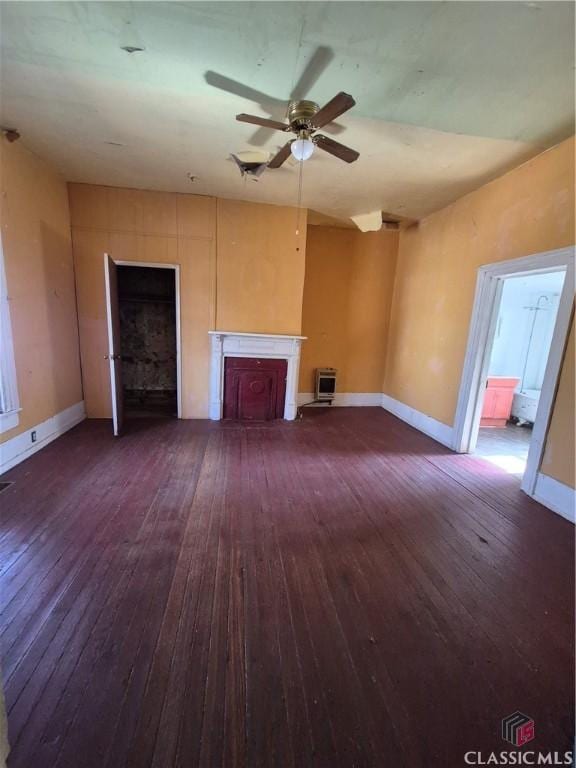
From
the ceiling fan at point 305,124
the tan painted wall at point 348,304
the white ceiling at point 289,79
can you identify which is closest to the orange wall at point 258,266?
the tan painted wall at point 348,304

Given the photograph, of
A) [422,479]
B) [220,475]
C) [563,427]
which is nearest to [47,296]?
[220,475]

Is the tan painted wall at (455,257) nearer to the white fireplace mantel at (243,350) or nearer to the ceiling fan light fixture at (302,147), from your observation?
the white fireplace mantel at (243,350)

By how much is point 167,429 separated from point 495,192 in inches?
174

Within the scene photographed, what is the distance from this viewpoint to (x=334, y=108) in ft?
5.89

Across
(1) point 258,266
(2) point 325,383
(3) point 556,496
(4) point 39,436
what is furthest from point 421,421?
(4) point 39,436

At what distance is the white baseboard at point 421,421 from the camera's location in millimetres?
3832

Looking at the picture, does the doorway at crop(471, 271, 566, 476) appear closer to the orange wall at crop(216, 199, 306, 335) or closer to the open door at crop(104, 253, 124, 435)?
the orange wall at crop(216, 199, 306, 335)

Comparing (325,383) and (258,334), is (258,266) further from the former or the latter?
(325,383)

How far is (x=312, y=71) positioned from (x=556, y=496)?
348cm

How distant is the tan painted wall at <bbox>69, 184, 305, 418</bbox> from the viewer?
12.5ft

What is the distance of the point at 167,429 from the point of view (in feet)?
12.8

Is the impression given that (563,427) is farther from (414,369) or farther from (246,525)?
(246,525)

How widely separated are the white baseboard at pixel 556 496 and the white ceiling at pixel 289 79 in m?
2.70
